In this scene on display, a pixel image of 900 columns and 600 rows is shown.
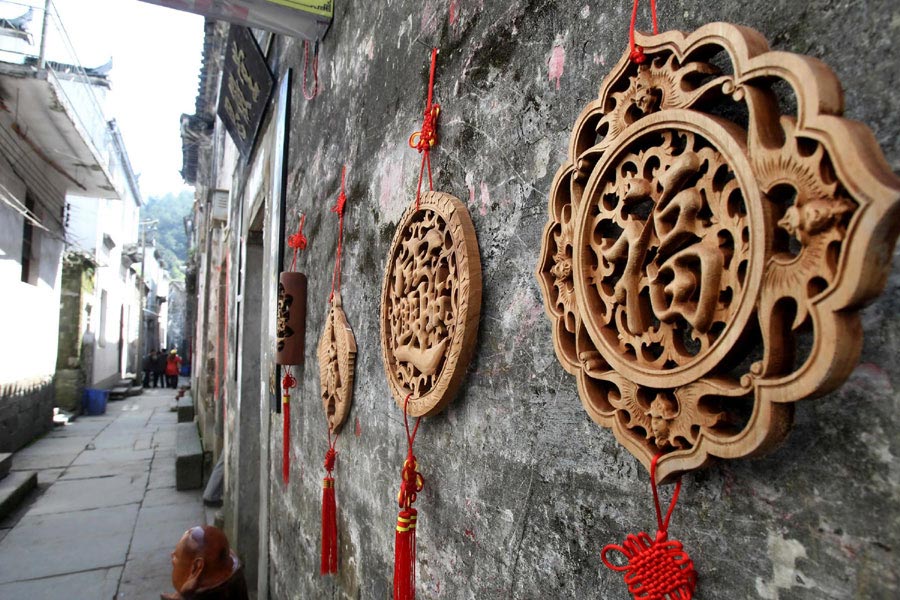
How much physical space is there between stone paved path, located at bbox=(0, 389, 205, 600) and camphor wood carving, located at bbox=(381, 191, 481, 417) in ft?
13.4

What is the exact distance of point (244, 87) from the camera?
4531mm

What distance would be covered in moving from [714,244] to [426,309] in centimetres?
81

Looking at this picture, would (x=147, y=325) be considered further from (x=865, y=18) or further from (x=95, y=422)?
(x=865, y=18)

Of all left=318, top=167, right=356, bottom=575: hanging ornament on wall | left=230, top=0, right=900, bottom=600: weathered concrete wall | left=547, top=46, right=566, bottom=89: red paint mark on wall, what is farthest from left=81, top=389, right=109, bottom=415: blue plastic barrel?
left=547, top=46, right=566, bottom=89: red paint mark on wall

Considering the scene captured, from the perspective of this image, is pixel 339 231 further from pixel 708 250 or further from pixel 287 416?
pixel 708 250

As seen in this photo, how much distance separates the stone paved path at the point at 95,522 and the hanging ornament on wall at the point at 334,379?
3095 mm

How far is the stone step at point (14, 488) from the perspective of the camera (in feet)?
18.3

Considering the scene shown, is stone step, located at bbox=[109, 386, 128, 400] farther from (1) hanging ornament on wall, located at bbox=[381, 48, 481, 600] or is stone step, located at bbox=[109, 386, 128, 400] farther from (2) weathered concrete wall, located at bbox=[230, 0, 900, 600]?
(1) hanging ornament on wall, located at bbox=[381, 48, 481, 600]

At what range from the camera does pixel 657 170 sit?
0.72 meters

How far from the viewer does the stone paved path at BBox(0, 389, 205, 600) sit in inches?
173

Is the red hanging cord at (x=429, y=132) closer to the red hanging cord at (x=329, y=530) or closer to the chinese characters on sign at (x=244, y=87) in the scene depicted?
the red hanging cord at (x=329, y=530)

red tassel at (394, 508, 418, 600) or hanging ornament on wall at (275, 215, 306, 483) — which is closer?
red tassel at (394, 508, 418, 600)

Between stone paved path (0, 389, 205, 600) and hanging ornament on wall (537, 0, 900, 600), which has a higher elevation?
hanging ornament on wall (537, 0, 900, 600)

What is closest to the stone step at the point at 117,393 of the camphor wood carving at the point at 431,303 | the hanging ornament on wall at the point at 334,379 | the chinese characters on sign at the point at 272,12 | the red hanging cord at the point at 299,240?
the red hanging cord at the point at 299,240
